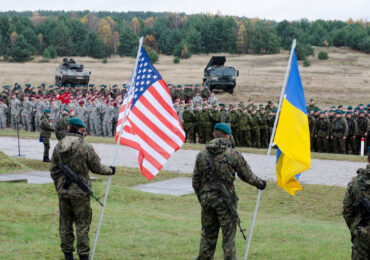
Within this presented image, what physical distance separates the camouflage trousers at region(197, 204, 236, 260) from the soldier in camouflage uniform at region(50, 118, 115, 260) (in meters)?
1.40

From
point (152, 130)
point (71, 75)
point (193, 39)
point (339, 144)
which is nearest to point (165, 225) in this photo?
point (152, 130)

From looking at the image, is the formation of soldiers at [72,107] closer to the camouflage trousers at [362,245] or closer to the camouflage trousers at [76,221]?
the camouflage trousers at [76,221]

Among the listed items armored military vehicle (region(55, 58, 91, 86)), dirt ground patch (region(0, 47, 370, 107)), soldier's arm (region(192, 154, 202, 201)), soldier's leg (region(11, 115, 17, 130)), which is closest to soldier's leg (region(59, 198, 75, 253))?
soldier's arm (region(192, 154, 202, 201))

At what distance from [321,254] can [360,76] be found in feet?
174

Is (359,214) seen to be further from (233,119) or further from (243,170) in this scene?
(233,119)

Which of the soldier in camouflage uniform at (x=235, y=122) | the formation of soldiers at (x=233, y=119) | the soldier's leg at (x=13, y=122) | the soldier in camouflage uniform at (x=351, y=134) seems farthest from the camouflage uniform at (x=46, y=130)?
the soldier's leg at (x=13, y=122)

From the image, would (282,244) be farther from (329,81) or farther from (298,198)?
(329,81)

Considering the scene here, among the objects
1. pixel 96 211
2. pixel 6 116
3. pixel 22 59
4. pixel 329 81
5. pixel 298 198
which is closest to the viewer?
pixel 96 211

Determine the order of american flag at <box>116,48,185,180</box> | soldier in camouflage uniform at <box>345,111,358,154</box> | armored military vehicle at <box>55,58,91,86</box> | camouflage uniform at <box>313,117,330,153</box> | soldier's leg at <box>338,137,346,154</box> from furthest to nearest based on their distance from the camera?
armored military vehicle at <box>55,58,91,86</box> < camouflage uniform at <box>313,117,330,153</box> < soldier's leg at <box>338,137,346,154</box> < soldier in camouflage uniform at <box>345,111,358,154</box> < american flag at <box>116,48,185,180</box>

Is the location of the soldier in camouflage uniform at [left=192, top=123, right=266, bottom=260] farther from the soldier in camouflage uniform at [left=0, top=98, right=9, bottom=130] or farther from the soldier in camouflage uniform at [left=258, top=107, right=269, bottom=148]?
the soldier in camouflage uniform at [left=0, top=98, right=9, bottom=130]

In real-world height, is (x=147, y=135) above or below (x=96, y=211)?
above

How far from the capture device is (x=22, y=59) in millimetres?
90688

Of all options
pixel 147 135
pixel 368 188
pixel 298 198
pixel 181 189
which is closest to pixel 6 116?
pixel 181 189

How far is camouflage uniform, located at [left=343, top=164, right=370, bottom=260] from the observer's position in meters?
6.21
